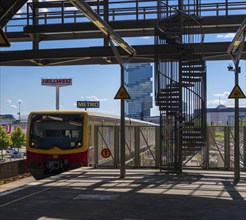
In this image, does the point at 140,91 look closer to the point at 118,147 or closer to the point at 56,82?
the point at 56,82

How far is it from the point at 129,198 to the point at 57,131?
7756 millimetres

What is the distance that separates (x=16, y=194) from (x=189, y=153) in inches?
246

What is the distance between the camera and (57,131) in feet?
54.2

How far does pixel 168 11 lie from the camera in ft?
48.9

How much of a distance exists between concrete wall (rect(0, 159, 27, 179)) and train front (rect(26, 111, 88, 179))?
3.10 metres

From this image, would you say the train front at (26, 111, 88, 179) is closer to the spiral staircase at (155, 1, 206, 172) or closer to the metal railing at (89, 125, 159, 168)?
the metal railing at (89, 125, 159, 168)

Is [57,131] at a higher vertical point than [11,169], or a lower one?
higher

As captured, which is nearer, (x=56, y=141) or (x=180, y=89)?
(x=180, y=89)

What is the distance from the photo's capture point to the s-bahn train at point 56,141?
53.0 feet

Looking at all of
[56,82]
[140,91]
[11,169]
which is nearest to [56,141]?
[11,169]

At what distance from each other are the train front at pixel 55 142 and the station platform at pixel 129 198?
10.1ft

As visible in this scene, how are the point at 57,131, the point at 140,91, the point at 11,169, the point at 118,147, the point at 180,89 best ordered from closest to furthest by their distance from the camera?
the point at 180,89, the point at 118,147, the point at 57,131, the point at 11,169, the point at 140,91

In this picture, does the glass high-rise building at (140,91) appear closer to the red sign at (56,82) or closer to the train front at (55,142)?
the red sign at (56,82)

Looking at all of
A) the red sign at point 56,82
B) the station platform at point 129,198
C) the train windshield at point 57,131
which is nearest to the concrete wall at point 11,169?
the train windshield at point 57,131
